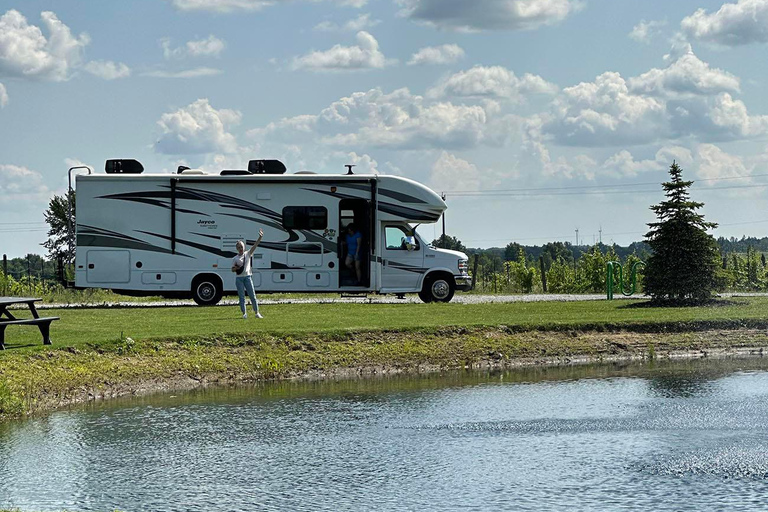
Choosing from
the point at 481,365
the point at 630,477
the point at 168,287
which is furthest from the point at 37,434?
the point at 168,287

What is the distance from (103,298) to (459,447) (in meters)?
23.2

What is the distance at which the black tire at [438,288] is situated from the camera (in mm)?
28344

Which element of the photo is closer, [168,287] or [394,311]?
Answer: [394,311]

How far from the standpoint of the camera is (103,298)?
109 ft

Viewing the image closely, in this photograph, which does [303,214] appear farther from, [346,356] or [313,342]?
[346,356]

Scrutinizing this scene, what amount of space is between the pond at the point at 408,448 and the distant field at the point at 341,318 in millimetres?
2917

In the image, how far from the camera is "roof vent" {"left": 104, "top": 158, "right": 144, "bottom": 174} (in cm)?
2761

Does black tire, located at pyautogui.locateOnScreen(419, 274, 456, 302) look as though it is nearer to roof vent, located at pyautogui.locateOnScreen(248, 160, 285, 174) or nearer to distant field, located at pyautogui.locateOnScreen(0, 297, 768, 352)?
distant field, located at pyautogui.locateOnScreen(0, 297, 768, 352)

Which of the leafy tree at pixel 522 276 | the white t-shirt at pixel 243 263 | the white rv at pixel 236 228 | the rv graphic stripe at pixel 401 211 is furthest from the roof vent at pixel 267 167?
the leafy tree at pixel 522 276

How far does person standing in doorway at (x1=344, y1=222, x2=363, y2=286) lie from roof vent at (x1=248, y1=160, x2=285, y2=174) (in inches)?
97.7

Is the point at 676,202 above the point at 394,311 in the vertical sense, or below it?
above

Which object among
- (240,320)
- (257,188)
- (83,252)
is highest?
(257,188)

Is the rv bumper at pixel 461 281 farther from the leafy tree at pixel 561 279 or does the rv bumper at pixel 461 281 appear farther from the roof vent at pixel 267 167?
the leafy tree at pixel 561 279

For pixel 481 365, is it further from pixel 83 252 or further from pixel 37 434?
pixel 83 252
